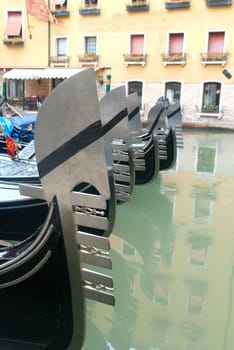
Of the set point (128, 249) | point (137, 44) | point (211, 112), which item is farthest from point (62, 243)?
point (137, 44)

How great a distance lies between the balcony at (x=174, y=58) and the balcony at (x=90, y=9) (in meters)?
2.19

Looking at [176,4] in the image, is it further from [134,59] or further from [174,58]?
[134,59]

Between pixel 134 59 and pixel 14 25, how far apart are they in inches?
151

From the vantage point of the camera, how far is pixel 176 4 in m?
9.45

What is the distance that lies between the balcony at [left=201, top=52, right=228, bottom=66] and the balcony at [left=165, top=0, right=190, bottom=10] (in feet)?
4.09

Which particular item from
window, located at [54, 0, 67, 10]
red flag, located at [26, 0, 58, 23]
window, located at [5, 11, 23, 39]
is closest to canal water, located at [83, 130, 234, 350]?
red flag, located at [26, 0, 58, 23]

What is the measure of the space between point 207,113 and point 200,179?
5609 mm

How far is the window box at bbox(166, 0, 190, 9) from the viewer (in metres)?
9.35

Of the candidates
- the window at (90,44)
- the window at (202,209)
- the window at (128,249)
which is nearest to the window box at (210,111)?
the window at (90,44)

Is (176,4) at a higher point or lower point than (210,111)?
higher

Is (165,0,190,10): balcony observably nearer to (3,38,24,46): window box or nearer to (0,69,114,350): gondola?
(3,38,24,46): window box

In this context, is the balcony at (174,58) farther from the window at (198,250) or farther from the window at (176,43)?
the window at (198,250)

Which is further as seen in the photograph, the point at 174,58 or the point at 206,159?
the point at 174,58

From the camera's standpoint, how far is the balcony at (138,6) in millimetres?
9773
